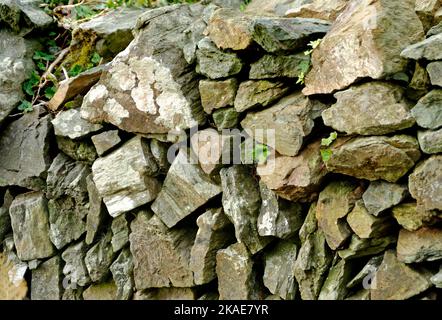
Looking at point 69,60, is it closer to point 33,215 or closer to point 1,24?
point 1,24

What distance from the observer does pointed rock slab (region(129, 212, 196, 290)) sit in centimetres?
592

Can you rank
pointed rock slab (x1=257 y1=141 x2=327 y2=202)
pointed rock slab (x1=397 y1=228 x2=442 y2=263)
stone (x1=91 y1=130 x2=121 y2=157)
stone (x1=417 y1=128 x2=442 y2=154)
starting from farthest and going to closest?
stone (x1=91 y1=130 x2=121 y2=157) < pointed rock slab (x1=257 y1=141 x2=327 y2=202) < pointed rock slab (x1=397 y1=228 x2=442 y2=263) < stone (x1=417 y1=128 x2=442 y2=154)

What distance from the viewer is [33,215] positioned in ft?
22.3

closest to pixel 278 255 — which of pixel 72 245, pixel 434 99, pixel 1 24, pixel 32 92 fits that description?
pixel 434 99

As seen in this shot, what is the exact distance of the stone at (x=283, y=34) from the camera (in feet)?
16.2

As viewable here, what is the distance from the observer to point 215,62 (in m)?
5.48

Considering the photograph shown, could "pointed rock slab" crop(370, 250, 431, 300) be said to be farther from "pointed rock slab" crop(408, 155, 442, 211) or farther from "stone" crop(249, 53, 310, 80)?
"stone" crop(249, 53, 310, 80)

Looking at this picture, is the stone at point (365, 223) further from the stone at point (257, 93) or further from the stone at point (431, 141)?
the stone at point (257, 93)

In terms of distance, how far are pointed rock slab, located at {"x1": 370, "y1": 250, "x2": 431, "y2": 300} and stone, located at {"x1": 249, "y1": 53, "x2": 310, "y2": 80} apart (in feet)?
5.92

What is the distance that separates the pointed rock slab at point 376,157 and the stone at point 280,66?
0.83 metres

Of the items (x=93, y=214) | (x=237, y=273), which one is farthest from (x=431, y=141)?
(x=93, y=214)

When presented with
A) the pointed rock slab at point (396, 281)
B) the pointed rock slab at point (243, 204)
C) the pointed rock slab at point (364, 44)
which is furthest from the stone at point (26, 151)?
the pointed rock slab at point (396, 281)

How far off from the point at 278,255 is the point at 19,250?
3.41m

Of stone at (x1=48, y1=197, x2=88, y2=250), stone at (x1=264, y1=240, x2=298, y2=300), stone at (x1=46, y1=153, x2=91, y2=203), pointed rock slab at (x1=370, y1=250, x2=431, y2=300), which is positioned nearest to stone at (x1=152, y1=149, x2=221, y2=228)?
stone at (x1=264, y1=240, x2=298, y2=300)
